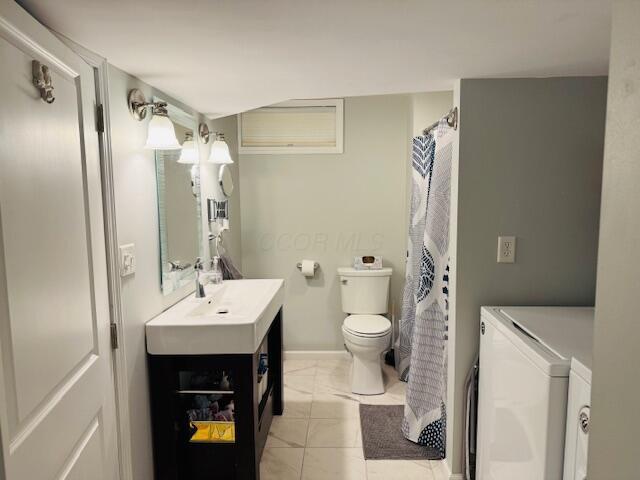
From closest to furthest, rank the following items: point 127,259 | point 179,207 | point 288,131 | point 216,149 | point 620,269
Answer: point 620,269, point 127,259, point 179,207, point 216,149, point 288,131

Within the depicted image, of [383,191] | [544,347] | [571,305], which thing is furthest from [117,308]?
[383,191]

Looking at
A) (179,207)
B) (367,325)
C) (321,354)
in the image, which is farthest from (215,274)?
(321,354)

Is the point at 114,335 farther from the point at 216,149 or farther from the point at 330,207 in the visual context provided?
the point at 330,207

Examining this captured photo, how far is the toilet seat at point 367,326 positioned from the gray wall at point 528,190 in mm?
1050

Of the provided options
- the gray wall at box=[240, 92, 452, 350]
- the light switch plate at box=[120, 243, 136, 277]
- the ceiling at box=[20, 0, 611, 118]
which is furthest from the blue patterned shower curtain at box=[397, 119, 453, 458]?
the light switch plate at box=[120, 243, 136, 277]

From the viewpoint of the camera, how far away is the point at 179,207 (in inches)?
89.1

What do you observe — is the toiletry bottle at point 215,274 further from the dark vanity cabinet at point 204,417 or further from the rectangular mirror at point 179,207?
the dark vanity cabinet at point 204,417

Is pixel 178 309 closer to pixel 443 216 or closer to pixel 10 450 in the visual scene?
pixel 10 450

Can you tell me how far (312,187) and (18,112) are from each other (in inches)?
105

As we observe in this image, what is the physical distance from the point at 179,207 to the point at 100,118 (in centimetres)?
83

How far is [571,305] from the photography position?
6.49ft

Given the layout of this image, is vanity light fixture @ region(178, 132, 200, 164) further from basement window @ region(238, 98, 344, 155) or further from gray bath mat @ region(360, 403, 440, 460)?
gray bath mat @ region(360, 403, 440, 460)

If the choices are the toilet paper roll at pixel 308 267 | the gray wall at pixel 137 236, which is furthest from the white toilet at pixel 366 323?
the gray wall at pixel 137 236

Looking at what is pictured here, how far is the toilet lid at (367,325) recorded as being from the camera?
9.89 ft
